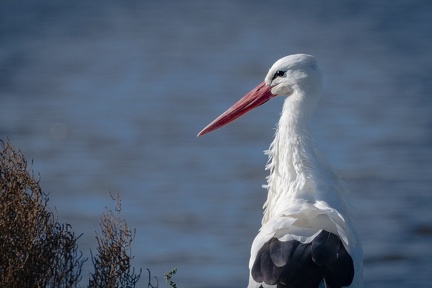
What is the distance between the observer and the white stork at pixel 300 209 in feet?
14.9

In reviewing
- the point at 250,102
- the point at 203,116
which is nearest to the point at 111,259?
the point at 250,102

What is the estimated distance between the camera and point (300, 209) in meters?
4.87

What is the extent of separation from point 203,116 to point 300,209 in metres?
6.07

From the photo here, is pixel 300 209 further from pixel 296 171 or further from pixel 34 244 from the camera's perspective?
pixel 34 244

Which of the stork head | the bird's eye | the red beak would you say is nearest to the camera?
the stork head

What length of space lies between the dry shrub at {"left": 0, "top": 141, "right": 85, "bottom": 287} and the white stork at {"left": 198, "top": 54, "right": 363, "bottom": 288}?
829 millimetres

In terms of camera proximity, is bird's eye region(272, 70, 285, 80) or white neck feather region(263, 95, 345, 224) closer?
white neck feather region(263, 95, 345, 224)

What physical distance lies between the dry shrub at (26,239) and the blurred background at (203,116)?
7.72ft

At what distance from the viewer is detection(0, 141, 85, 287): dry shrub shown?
185 inches

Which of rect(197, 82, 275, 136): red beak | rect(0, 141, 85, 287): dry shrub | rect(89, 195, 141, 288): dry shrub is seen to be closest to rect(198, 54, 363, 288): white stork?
rect(197, 82, 275, 136): red beak

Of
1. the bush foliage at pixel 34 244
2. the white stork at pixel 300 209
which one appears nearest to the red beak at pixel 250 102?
the white stork at pixel 300 209

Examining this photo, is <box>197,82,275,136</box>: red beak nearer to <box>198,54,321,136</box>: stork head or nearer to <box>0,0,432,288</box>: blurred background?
<box>198,54,321,136</box>: stork head

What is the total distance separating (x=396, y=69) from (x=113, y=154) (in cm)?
391

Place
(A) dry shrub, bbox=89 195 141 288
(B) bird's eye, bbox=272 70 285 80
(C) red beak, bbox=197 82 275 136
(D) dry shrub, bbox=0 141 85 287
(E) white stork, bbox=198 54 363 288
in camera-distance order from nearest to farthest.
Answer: (E) white stork, bbox=198 54 363 288 < (D) dry shrub, bbox=0 141 85 287 < (A) dry shrub, bbox=89 195 141 288 < (B) bird's eye, bbox=272 70 285 80 < (C) red beak, bbox=197 82 275 136
